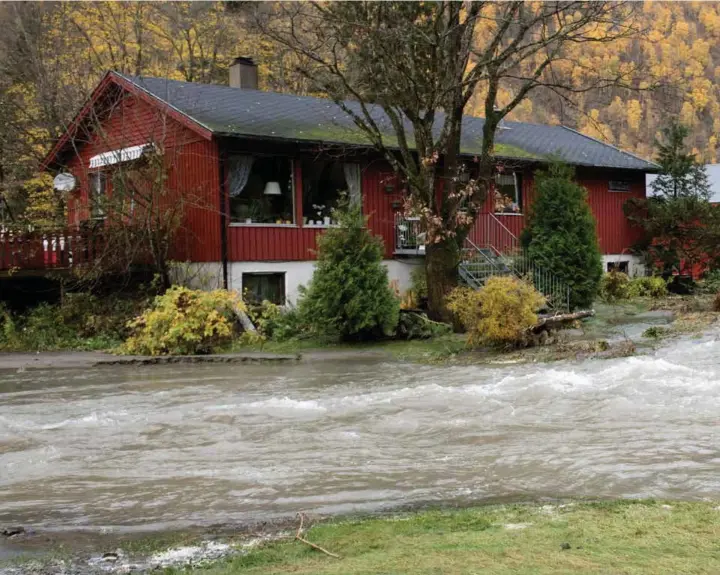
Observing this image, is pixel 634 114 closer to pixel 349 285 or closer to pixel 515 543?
pixel 349 285

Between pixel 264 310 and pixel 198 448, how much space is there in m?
10.4

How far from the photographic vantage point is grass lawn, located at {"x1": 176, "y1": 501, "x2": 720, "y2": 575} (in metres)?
3.92

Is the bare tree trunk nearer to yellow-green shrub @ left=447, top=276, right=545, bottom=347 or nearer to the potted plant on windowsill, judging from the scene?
yellow-green shrub @ left=447, top=276, right=545, bottom=347

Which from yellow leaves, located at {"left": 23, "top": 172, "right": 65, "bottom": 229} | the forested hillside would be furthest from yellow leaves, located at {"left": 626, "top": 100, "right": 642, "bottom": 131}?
yellow leaves, located at {"left": 23, "top": 172, "right": 65, "bottom": 229}

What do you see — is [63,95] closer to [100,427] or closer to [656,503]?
[100,427]

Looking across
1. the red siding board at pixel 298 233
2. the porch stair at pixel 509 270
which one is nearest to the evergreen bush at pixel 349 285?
the red siding board at pixel 298 233

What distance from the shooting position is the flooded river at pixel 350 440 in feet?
19.2

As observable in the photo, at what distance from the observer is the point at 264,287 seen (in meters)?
19.8

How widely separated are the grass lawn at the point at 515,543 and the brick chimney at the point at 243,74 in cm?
2302

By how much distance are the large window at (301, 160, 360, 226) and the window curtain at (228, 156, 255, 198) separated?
1.72m

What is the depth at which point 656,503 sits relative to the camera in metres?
5.14

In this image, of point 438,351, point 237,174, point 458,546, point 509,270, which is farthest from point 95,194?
point 458,546

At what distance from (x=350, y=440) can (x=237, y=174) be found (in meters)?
12.6

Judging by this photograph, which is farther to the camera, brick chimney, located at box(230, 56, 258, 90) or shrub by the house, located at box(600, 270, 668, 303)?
brick chimney, located at box(230, 56, 258, 90)
